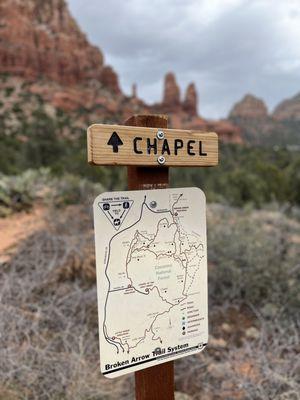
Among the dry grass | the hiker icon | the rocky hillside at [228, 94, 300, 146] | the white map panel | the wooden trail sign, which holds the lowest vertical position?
the dry grass

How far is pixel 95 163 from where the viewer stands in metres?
1.30

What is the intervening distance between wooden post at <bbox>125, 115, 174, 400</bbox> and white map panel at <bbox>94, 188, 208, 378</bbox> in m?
0.05

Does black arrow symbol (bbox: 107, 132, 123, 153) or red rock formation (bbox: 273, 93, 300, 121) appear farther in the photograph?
red rock formation (bbox: 273, 93, 300, 121)

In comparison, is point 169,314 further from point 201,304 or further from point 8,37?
point 8,37

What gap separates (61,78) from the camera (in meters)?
62.8

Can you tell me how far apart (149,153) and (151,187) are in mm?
146

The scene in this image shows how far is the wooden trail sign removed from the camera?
131cm

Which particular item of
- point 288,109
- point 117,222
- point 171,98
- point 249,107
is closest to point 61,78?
point 171,98

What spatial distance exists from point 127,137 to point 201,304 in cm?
77

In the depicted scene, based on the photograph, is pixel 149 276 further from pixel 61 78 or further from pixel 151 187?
pixel 61 78

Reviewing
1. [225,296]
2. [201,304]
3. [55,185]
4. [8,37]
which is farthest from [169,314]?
[8,37]

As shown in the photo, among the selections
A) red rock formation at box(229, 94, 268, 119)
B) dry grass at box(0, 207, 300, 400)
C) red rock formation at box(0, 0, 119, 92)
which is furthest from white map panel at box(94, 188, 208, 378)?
red rock formation at box(229, 94, 268, 119)

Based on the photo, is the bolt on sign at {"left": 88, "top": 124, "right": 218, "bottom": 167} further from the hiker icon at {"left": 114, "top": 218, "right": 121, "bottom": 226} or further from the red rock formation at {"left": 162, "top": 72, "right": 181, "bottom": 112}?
the red rock formation at {"left": 162, "top": 72, "right": 181, "bottom": 112}

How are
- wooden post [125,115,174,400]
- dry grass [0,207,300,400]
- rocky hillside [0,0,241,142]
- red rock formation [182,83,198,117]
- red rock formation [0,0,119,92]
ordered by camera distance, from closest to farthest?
1. wooden post [125,115,174,400]
2. dry grass [0,207,300,400]
3. rocky hillside [0,0,241,142]
4. red rock formation [0,0,119,92]
5. red rock formation [182,83,198,117]
